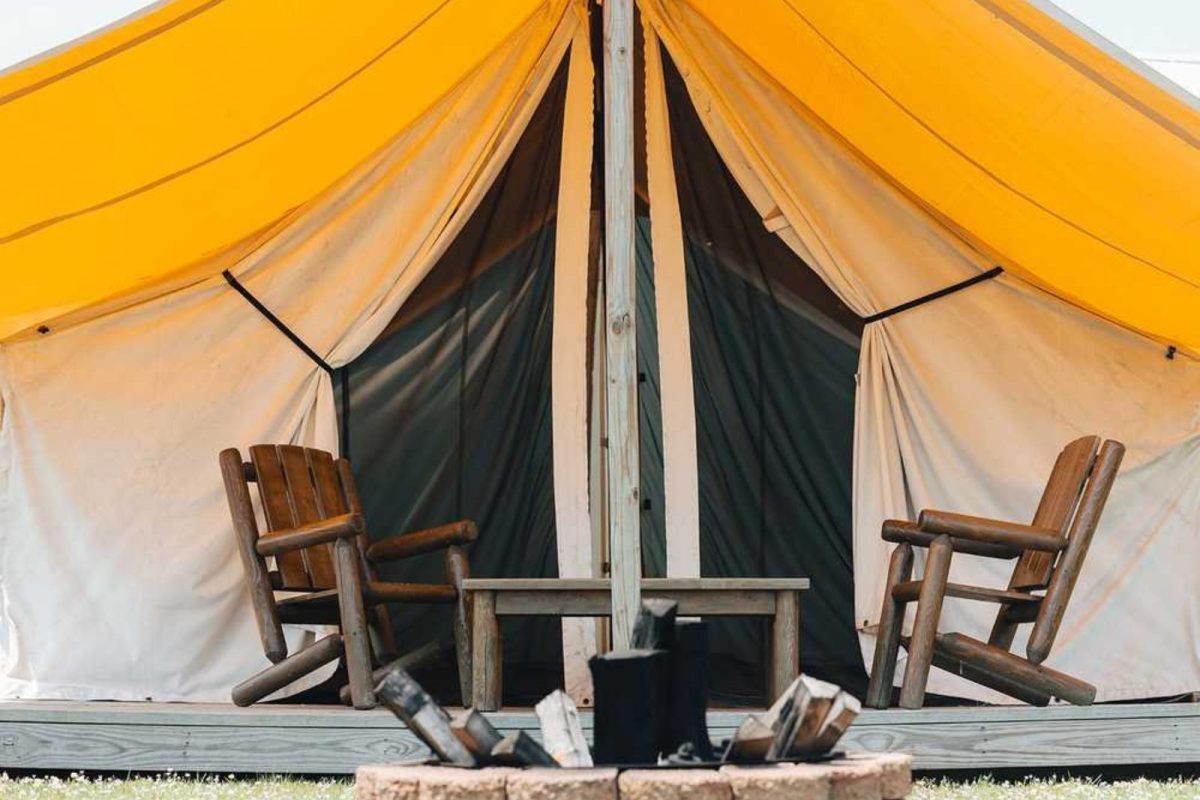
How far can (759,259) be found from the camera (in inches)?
203

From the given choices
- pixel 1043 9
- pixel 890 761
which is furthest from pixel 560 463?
pixel 890 761

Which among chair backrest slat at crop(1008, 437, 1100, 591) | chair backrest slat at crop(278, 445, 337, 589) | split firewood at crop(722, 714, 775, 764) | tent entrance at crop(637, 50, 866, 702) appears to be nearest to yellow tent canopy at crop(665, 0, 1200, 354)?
chair backrest slat at crop(1008, 437, 1100, 591)

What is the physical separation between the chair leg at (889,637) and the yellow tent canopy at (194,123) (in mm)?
1905

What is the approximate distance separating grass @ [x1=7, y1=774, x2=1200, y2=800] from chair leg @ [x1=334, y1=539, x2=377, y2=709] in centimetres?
35

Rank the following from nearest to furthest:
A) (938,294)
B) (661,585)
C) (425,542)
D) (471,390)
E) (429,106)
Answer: (661,585)
(425,542)
(429,106)
(938,294)
(471,390)

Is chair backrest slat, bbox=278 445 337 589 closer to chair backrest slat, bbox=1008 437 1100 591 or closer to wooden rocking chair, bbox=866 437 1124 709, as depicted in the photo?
wooden rocking chair, bbox=866 437 1124 709

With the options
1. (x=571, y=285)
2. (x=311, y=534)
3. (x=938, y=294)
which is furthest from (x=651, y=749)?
(x=938, y=294)

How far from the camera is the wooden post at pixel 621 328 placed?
126 inches

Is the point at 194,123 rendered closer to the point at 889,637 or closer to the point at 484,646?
the point at 484,646

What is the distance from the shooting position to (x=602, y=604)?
3521 mm

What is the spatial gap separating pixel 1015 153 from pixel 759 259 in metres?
1.31

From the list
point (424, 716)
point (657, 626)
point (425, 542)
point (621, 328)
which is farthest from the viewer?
point (425, 542)

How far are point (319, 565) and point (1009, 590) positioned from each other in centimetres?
195

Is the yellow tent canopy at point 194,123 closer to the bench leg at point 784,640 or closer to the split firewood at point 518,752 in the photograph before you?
the bench leg at point 784,640
